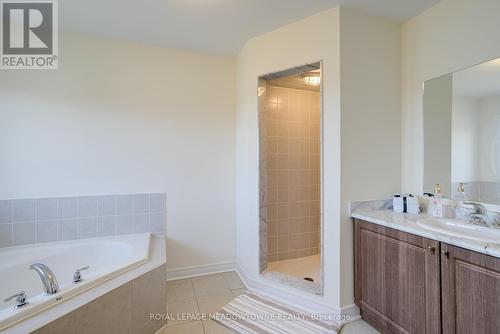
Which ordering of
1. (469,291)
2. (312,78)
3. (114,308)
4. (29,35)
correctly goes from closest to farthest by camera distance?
(469,291) → (114,308) → (29,35) → (312,78)

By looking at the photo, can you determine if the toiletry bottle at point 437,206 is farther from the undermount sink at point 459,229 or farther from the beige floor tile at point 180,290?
the beige floor tile at point 180,290

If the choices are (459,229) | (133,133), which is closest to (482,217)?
(459,229)

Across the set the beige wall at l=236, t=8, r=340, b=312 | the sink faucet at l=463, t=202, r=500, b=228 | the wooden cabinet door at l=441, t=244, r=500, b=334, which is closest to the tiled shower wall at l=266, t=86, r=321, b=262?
the beige wall at l=236, t=8, r=340, b=312

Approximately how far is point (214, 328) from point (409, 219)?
1662mm

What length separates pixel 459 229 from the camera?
157 centimetres

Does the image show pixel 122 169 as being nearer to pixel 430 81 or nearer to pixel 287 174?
pixel 287 174

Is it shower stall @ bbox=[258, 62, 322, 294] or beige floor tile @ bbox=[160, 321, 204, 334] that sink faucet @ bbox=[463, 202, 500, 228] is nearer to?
shower stall @ bbox=[258, 62, 322, 294]

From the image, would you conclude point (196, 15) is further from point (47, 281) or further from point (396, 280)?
point (396, 280)

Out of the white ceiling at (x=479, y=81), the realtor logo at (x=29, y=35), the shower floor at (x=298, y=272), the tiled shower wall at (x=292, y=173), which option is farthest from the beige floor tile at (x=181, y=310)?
the white ceiling at (x=479, y=81)

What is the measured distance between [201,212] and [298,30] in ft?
6.84

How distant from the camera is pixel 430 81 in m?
1.97

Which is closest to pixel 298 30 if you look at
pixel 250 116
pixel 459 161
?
pixel 250 116

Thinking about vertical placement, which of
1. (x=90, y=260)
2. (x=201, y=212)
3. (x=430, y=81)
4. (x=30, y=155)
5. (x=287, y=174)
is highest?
(x=430, y=81)

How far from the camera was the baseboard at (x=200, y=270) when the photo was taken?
2.66 m
